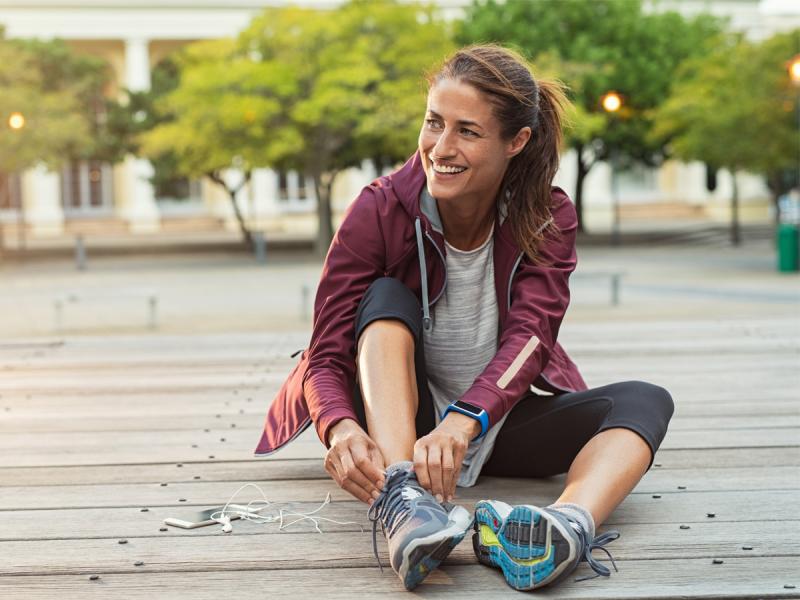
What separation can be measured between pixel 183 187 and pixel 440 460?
50.5 meters

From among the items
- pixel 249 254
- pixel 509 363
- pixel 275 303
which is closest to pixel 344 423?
pixel 509 363

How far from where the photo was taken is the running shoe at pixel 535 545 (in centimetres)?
263

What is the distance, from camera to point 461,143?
10.7ft

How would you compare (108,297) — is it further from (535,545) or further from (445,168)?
(535,545)

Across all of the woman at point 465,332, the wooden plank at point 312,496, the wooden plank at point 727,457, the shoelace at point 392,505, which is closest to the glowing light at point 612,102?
the wooden plank at point 727,457

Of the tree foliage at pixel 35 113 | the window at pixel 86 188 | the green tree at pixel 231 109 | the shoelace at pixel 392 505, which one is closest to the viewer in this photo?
the shoelace at pixel 392 505

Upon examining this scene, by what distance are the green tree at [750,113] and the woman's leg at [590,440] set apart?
21.1 m

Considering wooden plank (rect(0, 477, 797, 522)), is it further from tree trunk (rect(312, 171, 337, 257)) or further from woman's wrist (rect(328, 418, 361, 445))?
tree trunk (rect(312, 171, 337, 257))

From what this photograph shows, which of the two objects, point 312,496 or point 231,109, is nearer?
point 312,496

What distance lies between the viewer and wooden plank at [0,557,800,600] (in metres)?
2.65

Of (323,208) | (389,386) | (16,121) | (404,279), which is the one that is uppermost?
(16,121)

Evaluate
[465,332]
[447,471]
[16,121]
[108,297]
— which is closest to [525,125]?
[465,332]

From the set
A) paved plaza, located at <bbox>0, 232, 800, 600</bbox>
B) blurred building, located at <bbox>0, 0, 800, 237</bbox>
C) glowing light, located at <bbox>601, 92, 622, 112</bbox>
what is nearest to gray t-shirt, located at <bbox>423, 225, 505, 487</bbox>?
paved plaza, located at <bbox>0, 232, 800, 600</bbox>

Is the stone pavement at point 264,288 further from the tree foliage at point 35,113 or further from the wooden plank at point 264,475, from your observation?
the wooden plank at point 264,475
